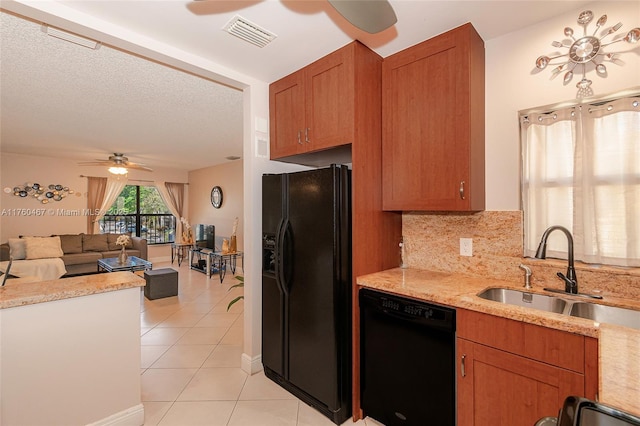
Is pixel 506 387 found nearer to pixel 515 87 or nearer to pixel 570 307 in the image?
pixel 570 307

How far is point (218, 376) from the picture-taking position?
2.50m

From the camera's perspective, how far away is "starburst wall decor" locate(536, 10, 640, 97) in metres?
1.61

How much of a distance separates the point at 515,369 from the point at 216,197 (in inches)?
289

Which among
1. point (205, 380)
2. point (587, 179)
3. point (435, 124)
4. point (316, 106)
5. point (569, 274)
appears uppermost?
point (316, 106)

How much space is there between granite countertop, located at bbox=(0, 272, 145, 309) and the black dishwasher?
60.5 inches

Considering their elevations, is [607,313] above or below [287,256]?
below

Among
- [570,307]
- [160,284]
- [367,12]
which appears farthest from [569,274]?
[160,284]

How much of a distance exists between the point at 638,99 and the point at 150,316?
5.03 m

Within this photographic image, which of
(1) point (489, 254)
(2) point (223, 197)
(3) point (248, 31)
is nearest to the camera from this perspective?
(3) point (248, 31)

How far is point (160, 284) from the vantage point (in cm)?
468

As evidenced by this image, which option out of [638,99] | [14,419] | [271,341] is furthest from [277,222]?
[638,99]

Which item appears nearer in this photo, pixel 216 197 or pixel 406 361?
pixel 406 361

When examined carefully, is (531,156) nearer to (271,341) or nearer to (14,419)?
(271,341)

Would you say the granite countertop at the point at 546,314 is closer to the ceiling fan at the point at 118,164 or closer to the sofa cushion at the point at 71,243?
the ceiling fan at the point at 118,164
